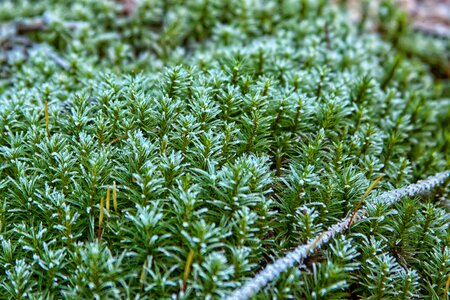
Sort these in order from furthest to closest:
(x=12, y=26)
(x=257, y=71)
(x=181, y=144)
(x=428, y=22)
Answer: (x=428, y=22) → (x=12, y=26) → (x=257, y=71) → (x=181, y=144)

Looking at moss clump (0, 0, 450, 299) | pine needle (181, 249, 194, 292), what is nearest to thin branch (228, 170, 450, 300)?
moss clump (0, 0, 450, 299)

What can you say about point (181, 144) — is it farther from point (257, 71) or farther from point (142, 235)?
point (257, 71)

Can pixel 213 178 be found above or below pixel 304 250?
above

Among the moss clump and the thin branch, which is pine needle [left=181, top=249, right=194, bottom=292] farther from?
the thin branch

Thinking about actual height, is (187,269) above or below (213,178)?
below

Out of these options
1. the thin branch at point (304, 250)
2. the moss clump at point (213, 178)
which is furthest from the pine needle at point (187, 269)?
the thin branch at point (304, 250)

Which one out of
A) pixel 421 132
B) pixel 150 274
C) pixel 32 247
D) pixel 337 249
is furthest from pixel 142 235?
pixel 421 132

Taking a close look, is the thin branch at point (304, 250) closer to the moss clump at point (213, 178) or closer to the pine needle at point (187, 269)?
the moss clump at point (213, 178)

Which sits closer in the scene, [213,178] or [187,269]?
[187,269]
